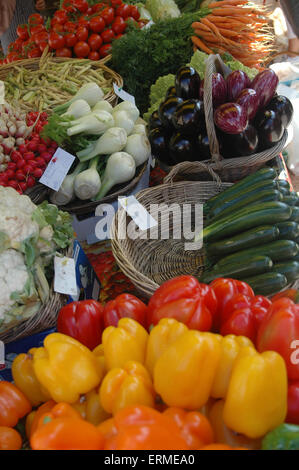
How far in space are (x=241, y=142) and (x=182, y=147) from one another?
0.31 meters

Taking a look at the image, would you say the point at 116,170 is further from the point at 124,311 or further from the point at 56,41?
the point at 56,41

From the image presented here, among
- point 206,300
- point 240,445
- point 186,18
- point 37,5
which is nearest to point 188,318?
point 206,300

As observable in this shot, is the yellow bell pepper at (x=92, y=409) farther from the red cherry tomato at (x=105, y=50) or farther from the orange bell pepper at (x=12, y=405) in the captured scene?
the red cherry tomato at (x=105, y=50)

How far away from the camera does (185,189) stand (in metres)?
2.09

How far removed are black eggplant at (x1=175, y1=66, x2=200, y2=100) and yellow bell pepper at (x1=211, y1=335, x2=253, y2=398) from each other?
1.74 meters

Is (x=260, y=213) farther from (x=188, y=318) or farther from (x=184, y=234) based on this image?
(x=188, y=318)

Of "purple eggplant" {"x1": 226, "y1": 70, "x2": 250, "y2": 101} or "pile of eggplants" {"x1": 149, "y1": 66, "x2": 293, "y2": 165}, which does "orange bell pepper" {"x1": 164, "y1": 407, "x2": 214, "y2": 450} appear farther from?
"purple eggplant" {"x1": 226, "y1": 70, "x2": 250, "y2": 101}

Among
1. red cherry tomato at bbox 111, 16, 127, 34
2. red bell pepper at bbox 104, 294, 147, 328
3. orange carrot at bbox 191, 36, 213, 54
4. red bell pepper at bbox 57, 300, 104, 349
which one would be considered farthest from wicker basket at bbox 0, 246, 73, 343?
red cherry tomato at bbox 111, 16, 127, 34

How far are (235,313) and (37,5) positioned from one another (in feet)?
16.4

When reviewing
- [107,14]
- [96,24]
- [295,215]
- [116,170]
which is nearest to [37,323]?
[116,170]

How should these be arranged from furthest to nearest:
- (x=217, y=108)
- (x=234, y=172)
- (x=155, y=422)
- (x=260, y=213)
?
(x=234, y=172), (x=217, y=108), (x=260, y=213), (x=155, y=422)

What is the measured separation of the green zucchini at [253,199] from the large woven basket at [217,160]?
28 cm

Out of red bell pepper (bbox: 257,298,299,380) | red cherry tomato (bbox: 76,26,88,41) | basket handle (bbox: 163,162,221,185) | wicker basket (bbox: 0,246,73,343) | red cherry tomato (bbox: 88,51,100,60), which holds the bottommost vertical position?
basket handle (bbox: 163,162,221,185)

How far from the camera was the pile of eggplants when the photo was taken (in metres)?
2.00
